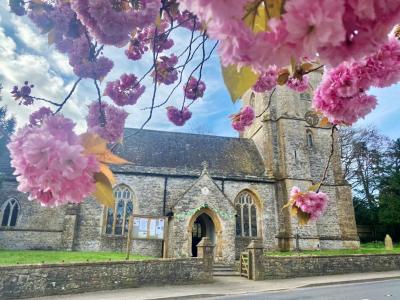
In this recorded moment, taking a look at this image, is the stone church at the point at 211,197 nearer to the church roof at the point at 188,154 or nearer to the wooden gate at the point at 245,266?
the church roof at the point at 188,154

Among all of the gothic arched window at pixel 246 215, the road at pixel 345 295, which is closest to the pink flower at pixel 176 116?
the road at pixel 345 295

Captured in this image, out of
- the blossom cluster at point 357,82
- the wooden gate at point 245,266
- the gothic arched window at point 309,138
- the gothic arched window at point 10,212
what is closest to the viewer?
the blossom cluster at point 357,82

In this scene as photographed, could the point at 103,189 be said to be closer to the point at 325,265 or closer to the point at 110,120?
the point at 110,120

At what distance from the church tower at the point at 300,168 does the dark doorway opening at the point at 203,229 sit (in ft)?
15.0

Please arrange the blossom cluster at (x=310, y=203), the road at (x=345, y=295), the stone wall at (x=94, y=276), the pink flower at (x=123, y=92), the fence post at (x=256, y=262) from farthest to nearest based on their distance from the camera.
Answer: the fence post at (x=256, y=262) < the stone wall at (x=94, y=276) < the road at (x=345, y=295) < the pink flower at (x=123, y=92) < the blossom cluster at (x=310, y=203)

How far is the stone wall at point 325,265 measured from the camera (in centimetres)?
1465

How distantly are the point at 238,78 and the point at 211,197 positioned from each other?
16584 millimetres

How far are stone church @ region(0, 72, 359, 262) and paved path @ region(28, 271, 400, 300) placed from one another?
357 centimetres

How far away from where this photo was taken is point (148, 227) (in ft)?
47.0

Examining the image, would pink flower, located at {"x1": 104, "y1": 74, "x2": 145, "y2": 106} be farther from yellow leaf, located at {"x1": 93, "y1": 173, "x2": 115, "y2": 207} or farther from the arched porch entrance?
the arched porch entrance

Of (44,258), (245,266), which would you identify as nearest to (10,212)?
(44,258)

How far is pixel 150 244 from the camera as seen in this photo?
17656 millimetres

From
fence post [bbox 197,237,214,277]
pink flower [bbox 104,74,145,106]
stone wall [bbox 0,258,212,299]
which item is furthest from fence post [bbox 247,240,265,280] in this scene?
pink flower [bbox 104,74,145,106]

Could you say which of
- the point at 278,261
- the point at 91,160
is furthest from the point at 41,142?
the point at 278,261
